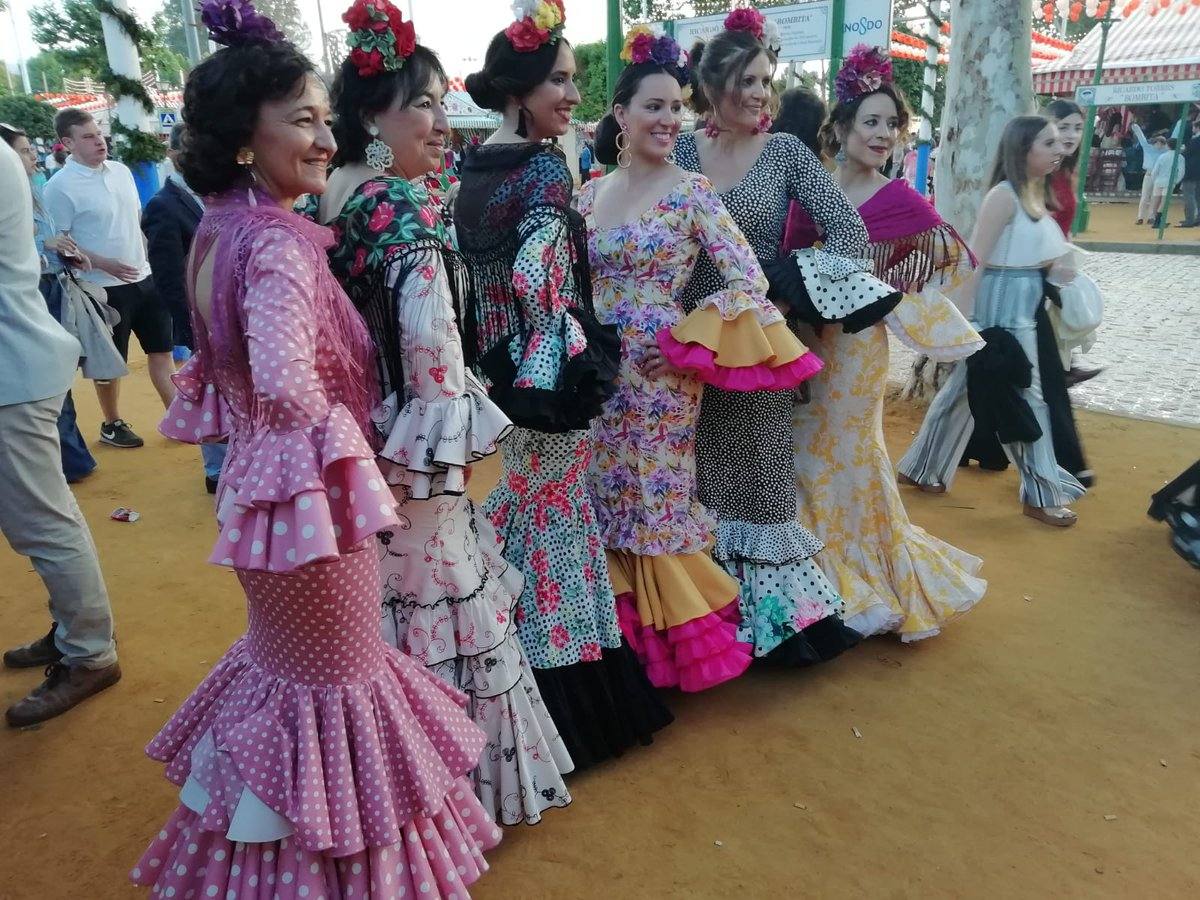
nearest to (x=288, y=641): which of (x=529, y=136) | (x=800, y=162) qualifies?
(x=529, y=136)

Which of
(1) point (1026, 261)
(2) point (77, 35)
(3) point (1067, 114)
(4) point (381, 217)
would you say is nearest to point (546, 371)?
(4) point (381, 217)

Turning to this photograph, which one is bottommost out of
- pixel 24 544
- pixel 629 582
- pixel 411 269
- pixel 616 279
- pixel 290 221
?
pixel 629 582

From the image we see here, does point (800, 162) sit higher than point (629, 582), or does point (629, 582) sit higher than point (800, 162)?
point (800, 162)

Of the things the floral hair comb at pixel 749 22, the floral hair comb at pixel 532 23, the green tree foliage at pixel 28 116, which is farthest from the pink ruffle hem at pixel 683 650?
the green tree foliage at pixel 28 116

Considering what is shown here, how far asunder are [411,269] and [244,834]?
1.27 metres

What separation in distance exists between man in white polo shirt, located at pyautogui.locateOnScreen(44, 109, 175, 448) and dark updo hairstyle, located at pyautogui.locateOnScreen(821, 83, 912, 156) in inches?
172

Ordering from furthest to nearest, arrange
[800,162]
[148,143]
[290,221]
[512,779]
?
1. [148,143]
2. [800,162]
3. [512,779]
4. [290,221]

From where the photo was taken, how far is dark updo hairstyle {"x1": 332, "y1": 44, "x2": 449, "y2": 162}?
214 cm

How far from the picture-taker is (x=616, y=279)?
9.57 ft

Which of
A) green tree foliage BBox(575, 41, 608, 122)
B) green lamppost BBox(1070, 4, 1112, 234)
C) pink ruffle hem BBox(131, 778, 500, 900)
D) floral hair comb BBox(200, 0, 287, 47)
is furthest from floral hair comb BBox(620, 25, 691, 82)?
green tree foliage BBox(575, 41, 608, 122)

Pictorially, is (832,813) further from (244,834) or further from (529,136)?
(529,136)

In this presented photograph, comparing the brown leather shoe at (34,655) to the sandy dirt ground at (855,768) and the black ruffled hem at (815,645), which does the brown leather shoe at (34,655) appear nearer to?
the sandy dirt ground at (855,768)

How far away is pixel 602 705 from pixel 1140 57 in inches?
872

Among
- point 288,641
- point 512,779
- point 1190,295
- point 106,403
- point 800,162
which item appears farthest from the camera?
point 1190,295
